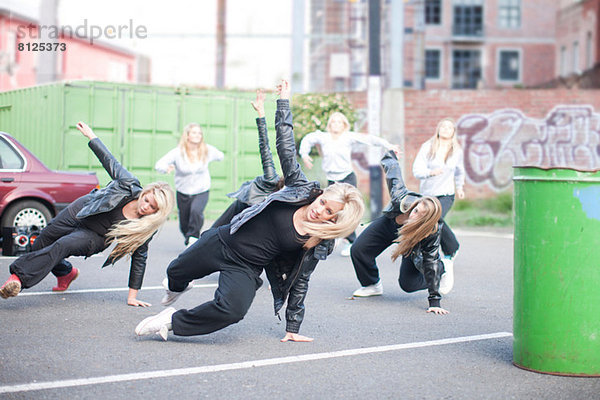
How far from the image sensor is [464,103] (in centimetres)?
1852

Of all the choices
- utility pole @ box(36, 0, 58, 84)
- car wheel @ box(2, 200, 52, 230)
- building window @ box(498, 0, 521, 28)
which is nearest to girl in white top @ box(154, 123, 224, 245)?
car wheel @ box(2, 200, 52, 230)

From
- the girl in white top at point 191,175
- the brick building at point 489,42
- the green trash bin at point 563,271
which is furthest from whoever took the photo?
the brick building at point 489,42

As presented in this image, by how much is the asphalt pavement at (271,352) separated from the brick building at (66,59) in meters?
24.9

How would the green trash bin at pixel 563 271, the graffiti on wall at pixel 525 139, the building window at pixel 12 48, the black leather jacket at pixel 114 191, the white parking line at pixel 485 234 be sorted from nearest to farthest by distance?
the green trash bin at pixel 563 271
the black leather jacket at pixel 114 191
the white parking line at pixel 485 234
the graffiti on wall at pixel 525 139
the building window at pixel 12 48

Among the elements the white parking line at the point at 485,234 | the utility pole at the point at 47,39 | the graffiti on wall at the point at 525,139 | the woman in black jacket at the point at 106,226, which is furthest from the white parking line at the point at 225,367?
the utility pole at the point at 47,39

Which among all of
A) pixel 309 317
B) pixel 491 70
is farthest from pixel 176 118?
pixel 491 70

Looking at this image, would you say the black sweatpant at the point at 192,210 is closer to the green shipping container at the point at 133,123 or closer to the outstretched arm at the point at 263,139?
the outstretched arm at the point at 263,139

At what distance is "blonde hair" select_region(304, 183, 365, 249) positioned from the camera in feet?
16.7

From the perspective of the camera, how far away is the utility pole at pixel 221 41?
27184 millimetres

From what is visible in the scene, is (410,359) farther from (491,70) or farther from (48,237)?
(491,70)

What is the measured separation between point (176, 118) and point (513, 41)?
36767mm

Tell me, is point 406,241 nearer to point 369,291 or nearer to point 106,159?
point 369,291

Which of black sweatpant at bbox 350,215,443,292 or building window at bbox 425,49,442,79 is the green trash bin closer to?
black sweatpant at bbox 350,215,443,292

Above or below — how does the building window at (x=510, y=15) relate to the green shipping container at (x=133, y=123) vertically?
above
